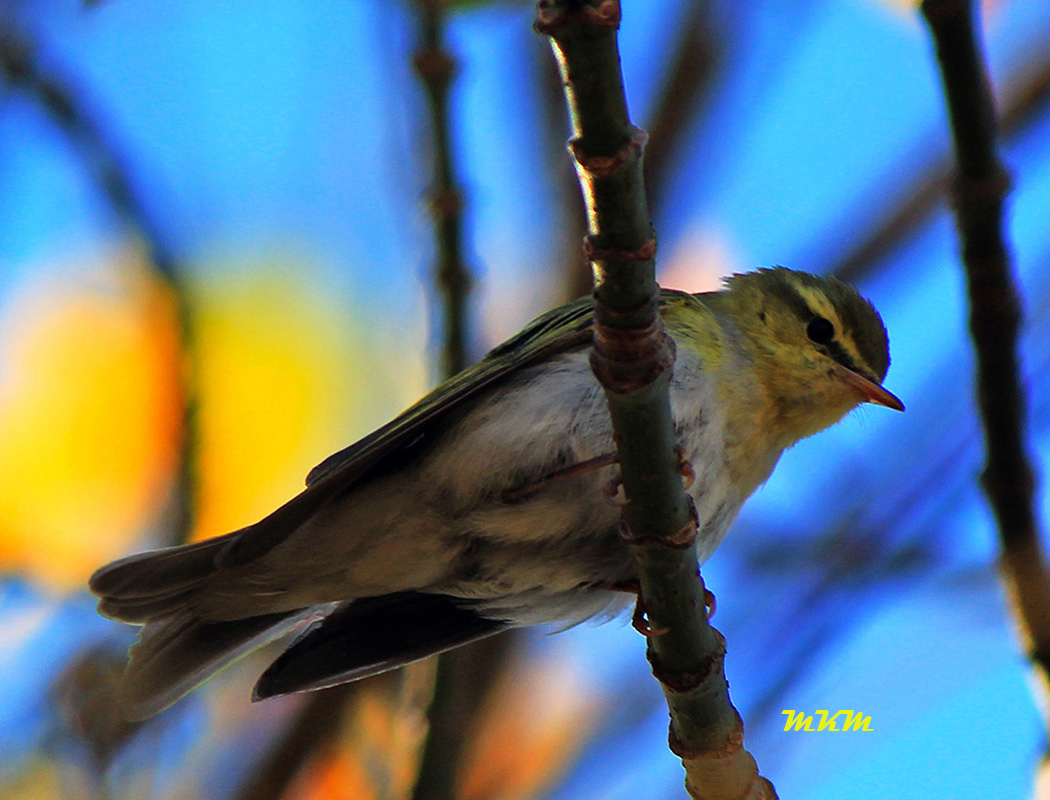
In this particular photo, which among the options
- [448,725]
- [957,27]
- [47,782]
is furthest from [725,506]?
[47,782]

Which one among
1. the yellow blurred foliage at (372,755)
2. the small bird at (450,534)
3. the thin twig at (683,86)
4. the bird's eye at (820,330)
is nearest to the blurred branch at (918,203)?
the bird's eye at (820,330)

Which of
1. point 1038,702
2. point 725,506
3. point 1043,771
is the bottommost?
point 1043,771

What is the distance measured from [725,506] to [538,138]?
2565 millimetres

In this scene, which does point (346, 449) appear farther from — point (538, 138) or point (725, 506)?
point (538, 138)

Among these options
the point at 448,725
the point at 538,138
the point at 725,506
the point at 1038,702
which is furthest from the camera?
the point at 538,138

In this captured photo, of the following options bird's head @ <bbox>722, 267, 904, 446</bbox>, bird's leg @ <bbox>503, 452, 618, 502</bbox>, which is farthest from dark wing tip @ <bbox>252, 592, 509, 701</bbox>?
bird's head @ <bbox>722, 267, 904, 446</bbox>

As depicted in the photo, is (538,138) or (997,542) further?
(538,138)

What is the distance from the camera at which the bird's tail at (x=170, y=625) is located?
344 cm

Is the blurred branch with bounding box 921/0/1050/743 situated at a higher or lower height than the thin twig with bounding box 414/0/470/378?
lower

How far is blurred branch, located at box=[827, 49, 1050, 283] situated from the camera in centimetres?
466

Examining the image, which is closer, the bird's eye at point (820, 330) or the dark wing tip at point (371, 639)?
the dark wing tip at point (371, 639)

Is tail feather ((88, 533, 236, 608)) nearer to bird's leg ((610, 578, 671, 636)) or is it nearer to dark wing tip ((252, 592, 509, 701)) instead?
dark wing tip ((252, 592, 509, 701))

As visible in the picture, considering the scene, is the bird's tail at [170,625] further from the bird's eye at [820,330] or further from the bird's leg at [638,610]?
the bird's eye at [820,330]

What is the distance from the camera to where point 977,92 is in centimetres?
244
